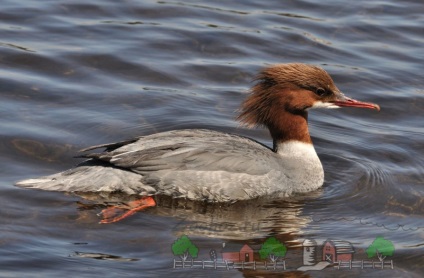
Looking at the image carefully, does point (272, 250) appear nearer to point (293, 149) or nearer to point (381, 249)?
point (381, 249)

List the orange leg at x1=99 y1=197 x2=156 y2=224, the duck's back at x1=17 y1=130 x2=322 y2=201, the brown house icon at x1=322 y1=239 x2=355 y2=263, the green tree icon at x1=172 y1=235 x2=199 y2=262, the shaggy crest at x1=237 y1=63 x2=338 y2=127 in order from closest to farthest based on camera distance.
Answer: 1. the green tree icon at x1=172 y1=235 x2=199 y2=262
2. the brown house icon at x1=322 y1=239 x2=355 y2=263
3. the orange leg at x1=99 y1=197 x2=156 y2=224
4. the duck's back at x1=17 y1=130 x2=322 y2=201
5. the shaggy crest at x1=237 y1=63 x2=338 y2=127

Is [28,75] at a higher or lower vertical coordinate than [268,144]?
higher

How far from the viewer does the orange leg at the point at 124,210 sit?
750cm

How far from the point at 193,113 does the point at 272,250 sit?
3.01 metres

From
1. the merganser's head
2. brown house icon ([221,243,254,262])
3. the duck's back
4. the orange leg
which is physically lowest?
brown house icon ([221,243,254,262])

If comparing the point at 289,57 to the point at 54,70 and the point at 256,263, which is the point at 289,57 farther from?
the point at 256,263

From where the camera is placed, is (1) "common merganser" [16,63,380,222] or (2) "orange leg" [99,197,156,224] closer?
(2) "orange leg" [99,197,156,224]

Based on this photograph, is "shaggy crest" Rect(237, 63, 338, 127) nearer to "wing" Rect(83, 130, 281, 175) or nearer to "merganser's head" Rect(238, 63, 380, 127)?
"merganser's head" Rect(238, 63, 380, 127)

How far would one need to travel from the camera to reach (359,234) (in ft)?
24.5

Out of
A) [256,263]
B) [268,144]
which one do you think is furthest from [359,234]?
[268,144]

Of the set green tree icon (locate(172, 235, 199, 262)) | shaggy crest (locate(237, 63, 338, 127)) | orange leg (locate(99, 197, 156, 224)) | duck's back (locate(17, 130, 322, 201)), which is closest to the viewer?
green tree icon (locate(172, 235, 199, 262))

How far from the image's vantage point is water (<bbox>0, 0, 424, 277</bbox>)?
710 centimetres

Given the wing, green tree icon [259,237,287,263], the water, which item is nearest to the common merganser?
the wing

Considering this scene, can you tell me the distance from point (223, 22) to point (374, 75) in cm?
235
